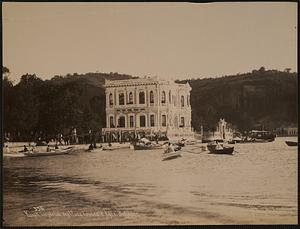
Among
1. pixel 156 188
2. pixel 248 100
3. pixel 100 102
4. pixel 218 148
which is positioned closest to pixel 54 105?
pixel 100 102

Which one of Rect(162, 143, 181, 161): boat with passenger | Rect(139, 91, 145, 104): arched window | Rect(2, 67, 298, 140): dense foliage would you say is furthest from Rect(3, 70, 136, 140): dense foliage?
Rect(162, 143, 181, 161): boat with passenger

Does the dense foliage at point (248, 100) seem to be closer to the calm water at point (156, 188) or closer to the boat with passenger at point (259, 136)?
the boat with passenger at point (259, 136)

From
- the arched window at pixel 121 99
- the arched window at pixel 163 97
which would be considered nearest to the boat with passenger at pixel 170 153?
the arched window at pixel 163 97

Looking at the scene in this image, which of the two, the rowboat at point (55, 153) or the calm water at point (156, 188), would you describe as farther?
the rowboat at point (55, 153)

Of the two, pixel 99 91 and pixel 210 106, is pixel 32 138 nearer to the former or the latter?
pixel 99 91

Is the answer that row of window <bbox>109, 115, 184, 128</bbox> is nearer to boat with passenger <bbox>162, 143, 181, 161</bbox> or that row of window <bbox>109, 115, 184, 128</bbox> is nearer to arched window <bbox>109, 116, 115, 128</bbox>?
arched window <bbox>109, 116, 115, 128</bbox>

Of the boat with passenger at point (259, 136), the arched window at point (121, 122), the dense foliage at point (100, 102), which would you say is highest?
the dense foliage at point (100, 102)
